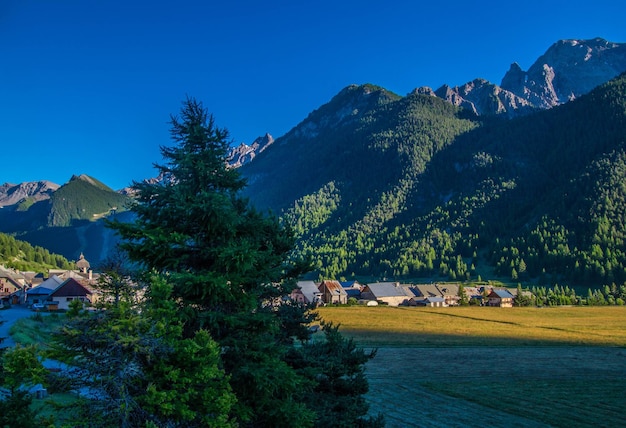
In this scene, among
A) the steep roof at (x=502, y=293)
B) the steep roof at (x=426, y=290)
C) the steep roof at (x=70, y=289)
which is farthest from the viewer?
the steep roof at (x=426, y=290)

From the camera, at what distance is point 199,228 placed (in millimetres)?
11758

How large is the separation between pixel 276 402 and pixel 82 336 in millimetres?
4806

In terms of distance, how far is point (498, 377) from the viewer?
33000 mm

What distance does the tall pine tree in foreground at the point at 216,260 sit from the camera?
10.6 meters

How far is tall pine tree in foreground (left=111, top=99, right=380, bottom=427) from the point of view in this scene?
1062 centimetres

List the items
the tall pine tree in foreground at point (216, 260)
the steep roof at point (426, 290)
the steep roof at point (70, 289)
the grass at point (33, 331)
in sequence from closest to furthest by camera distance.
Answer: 1. the tall pine tree in foreground at point (216, 260)
2. the grass at point (33, 331)
3. the steep roof at point (70, 289)
4. the steep roof at point (426, 290)

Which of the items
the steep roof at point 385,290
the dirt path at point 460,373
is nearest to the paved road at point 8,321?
the dirt path at point 460,373

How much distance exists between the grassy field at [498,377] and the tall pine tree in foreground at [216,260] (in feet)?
40.7

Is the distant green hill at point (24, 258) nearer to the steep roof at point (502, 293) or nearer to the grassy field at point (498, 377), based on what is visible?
the grassy field at point (498, 377)

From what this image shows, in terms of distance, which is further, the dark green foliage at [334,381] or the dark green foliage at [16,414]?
the dark green foliage at [334,381]

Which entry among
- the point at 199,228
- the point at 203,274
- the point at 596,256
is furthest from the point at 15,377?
the point at 596,256

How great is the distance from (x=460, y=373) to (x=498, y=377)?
2.85 metres

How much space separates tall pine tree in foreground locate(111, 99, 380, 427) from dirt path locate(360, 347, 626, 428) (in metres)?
12.4

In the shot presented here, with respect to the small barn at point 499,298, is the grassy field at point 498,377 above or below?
above
